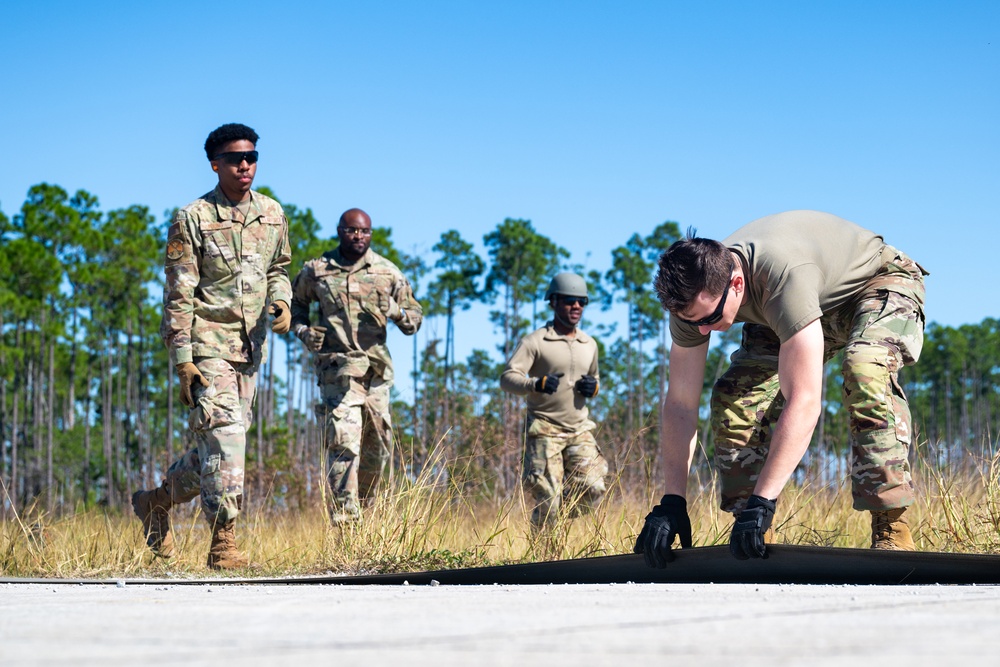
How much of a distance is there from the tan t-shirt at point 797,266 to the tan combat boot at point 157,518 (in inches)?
138

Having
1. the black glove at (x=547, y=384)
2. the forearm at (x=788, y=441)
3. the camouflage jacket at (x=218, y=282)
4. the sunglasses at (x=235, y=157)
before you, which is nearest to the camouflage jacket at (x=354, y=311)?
the black glove at (x=547, y=384)

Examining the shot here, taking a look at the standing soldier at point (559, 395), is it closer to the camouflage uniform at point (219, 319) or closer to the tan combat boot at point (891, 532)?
the camouflage uniform at point (219, 319)

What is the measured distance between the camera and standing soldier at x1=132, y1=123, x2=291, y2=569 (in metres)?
5.94

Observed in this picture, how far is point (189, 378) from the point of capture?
5.91 meters

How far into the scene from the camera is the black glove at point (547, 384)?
8016 mm

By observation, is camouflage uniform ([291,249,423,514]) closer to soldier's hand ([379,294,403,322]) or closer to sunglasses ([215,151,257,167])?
soldier's hand ([379,294,403,322])

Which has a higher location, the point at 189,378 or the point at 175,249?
the point at 175,249

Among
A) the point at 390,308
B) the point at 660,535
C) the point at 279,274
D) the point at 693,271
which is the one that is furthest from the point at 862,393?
the point at 390,308

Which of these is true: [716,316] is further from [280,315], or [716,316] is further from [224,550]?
[224,550]

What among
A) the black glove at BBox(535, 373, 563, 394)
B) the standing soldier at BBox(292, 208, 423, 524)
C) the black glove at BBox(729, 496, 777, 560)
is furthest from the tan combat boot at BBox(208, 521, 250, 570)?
the black glove at BBox(729, 496, 777, 560)

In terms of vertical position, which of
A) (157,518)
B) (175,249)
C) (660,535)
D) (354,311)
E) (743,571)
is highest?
(175,249)

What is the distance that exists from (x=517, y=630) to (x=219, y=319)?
460cm

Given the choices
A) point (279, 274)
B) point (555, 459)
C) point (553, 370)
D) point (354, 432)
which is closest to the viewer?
point (279, 274)

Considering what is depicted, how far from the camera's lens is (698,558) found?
12.6 feet
